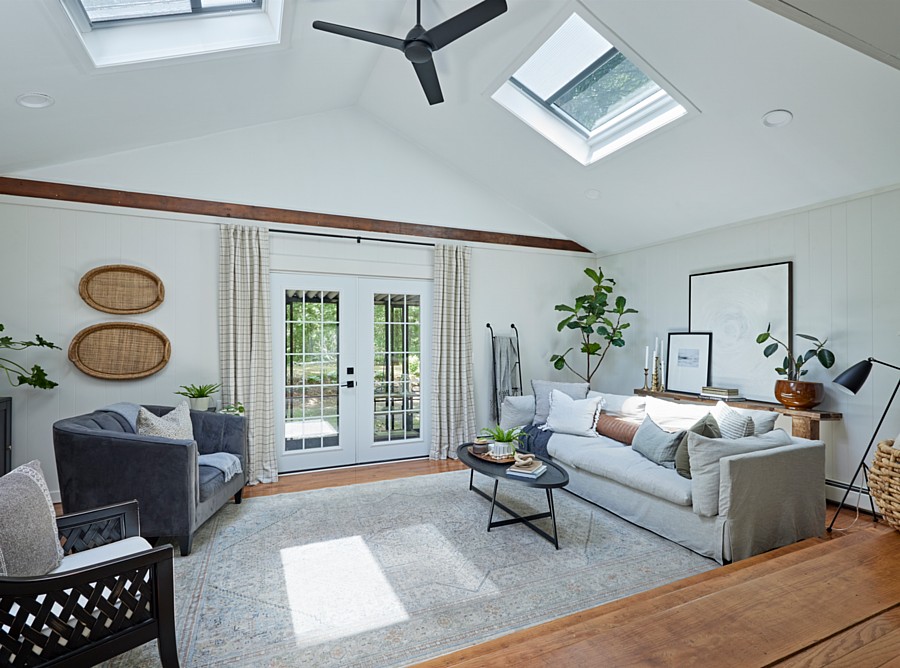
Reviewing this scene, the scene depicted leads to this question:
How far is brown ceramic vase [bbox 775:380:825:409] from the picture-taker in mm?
3887

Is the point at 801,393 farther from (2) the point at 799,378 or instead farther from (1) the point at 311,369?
(1) the point at 311,369

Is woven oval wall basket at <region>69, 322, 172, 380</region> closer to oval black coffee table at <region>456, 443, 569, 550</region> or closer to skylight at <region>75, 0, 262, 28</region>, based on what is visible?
skylight at <region>75, 0, 262, 28</region>

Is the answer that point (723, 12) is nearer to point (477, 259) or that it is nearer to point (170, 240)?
point (477, 259)

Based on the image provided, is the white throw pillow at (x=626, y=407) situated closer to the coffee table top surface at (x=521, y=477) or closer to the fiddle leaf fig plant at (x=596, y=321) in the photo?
the fiddle leaf fig plant at (x=596, y=321)

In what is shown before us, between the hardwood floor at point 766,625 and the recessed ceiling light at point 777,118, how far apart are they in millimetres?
3164

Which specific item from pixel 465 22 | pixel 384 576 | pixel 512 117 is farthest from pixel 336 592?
pixel 512 117

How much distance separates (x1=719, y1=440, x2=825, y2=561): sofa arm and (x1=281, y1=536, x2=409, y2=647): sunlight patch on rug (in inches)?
77.1

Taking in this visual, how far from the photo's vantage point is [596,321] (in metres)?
5.84

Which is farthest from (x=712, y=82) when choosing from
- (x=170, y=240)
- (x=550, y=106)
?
(x=170, y=240)

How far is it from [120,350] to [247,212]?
5.45 feet

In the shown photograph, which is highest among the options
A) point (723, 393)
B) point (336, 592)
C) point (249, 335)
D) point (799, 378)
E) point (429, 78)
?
point (429, 78)

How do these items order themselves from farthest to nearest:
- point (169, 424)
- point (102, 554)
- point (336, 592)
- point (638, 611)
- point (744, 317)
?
1. point (744, 317)
2. point (169, 424)
3. point (336, 592)
4. point (102, 554)
5. point (638, 611)

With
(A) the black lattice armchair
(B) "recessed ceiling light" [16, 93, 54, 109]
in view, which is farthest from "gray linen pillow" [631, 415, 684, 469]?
(B) "recessed ceiling light" [16, 93, 54, 109]

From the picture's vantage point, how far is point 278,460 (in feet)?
15.9
